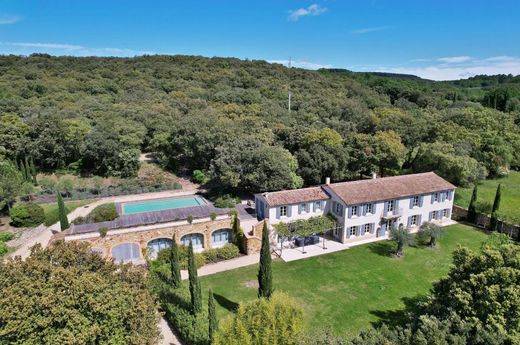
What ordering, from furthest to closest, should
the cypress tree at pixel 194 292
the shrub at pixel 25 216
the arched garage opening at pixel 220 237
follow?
the shrub at pixel 25 216 < the arched garage opening at pixel 220 237 < the cypress tree at pixel 194 292

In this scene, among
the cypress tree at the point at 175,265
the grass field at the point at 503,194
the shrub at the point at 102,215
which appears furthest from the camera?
the grass field at the point at 503,194

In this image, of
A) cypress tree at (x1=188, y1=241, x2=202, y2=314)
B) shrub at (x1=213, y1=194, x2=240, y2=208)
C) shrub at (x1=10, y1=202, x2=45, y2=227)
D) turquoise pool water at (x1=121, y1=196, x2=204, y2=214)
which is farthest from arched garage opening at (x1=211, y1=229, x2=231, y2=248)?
shrub at (x1=10, y1=202, x2=45, y2=227)

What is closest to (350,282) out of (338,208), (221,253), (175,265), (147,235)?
(338,208)

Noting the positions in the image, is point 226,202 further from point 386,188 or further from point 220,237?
point 386,188

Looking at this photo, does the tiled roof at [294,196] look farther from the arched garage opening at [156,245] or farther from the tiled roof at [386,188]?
the arched garage opening at [156,245]

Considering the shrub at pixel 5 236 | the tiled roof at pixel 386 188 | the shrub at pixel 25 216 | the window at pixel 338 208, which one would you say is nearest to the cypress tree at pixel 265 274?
the tiled roof at pixel 386 188

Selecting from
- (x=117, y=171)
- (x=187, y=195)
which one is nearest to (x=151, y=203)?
(x=187, y=195)

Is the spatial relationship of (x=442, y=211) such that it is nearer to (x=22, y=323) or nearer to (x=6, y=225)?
(x=22, y=323)
